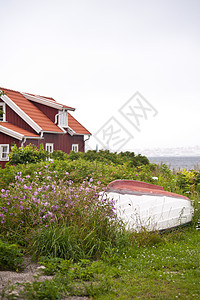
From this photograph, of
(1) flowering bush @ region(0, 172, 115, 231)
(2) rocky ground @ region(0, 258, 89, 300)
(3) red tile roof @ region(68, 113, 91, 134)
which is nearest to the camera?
(2) rocky ground @ region(0, 258, 89, 300)

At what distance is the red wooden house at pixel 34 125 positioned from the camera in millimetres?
22469

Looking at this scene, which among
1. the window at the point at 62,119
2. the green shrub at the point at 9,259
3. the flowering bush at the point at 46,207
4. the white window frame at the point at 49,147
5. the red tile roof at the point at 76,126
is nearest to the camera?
the green shrub at the point at 9,259

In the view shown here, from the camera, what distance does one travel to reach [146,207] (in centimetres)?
759

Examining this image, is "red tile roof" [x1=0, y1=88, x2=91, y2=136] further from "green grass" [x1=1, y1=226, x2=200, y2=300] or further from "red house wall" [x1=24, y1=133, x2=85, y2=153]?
"green grass" [x1=1, y1=226, x2=200, y2=300]

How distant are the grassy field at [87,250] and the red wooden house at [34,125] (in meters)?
15.8

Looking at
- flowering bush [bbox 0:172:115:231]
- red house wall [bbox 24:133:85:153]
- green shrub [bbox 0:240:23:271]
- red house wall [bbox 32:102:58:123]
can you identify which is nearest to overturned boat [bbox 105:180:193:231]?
flowering bush [bbox 0:172:115:231]

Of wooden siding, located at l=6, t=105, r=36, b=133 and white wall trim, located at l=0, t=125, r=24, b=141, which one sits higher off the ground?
wooden siding, located at l=6, t=105, r=36, b=133

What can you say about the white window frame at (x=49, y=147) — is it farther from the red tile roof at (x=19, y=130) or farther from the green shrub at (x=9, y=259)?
the green shrub at (x=9, y=259)

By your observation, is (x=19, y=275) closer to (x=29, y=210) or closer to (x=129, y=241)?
(x=29, y=210)

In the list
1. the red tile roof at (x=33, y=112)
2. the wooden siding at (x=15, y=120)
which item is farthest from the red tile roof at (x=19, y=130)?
the red tile roof at (x=33, y=112)

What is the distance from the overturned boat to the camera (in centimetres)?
728

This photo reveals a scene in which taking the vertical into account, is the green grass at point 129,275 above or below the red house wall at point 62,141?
below

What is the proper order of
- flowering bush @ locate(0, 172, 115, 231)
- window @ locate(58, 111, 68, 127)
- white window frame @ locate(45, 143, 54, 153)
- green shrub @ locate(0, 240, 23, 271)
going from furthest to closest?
window @ locate(58, 111, 68, 127), white window frame @ locate(45, 143, 54, 153), flowering bush @ locate(0, 172, 115, 231), green shrub @ locate(0, 240, 23, 271)

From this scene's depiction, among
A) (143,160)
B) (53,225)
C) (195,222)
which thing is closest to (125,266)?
(53,225)
